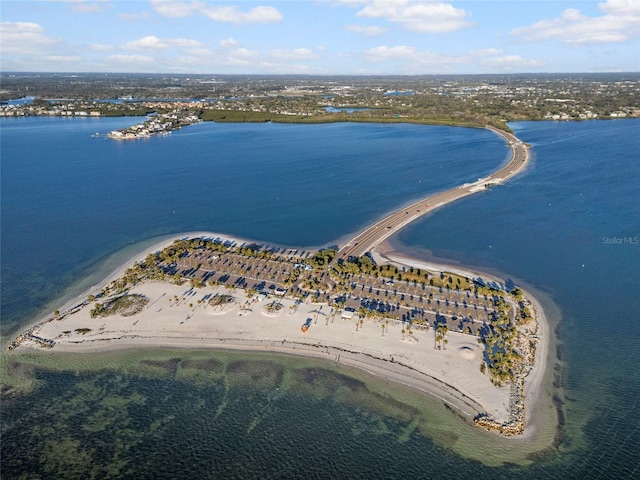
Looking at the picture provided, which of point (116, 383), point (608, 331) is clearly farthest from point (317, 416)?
point (608, 331)

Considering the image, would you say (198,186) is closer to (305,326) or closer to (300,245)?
(300,245)

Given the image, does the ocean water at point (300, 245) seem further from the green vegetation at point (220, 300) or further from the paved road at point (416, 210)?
the green vegetation at point (220, 300)

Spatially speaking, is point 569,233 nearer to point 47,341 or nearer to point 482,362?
point 482,362

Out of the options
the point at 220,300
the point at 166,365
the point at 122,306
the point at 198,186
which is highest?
the point at 198,186

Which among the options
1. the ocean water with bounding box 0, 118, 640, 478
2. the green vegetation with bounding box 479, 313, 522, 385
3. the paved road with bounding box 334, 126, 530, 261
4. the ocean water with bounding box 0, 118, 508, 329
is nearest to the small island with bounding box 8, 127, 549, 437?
the green vegetation with bounding box 479, 313, 522, 385

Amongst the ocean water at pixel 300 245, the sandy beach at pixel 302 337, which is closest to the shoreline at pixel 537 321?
the sandy beach at pixel 302 337

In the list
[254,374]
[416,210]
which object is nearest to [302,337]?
[254,374]

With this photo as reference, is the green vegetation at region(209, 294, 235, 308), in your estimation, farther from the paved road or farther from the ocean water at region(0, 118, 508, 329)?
the ocean water at region(0, 118, 508, 329)
